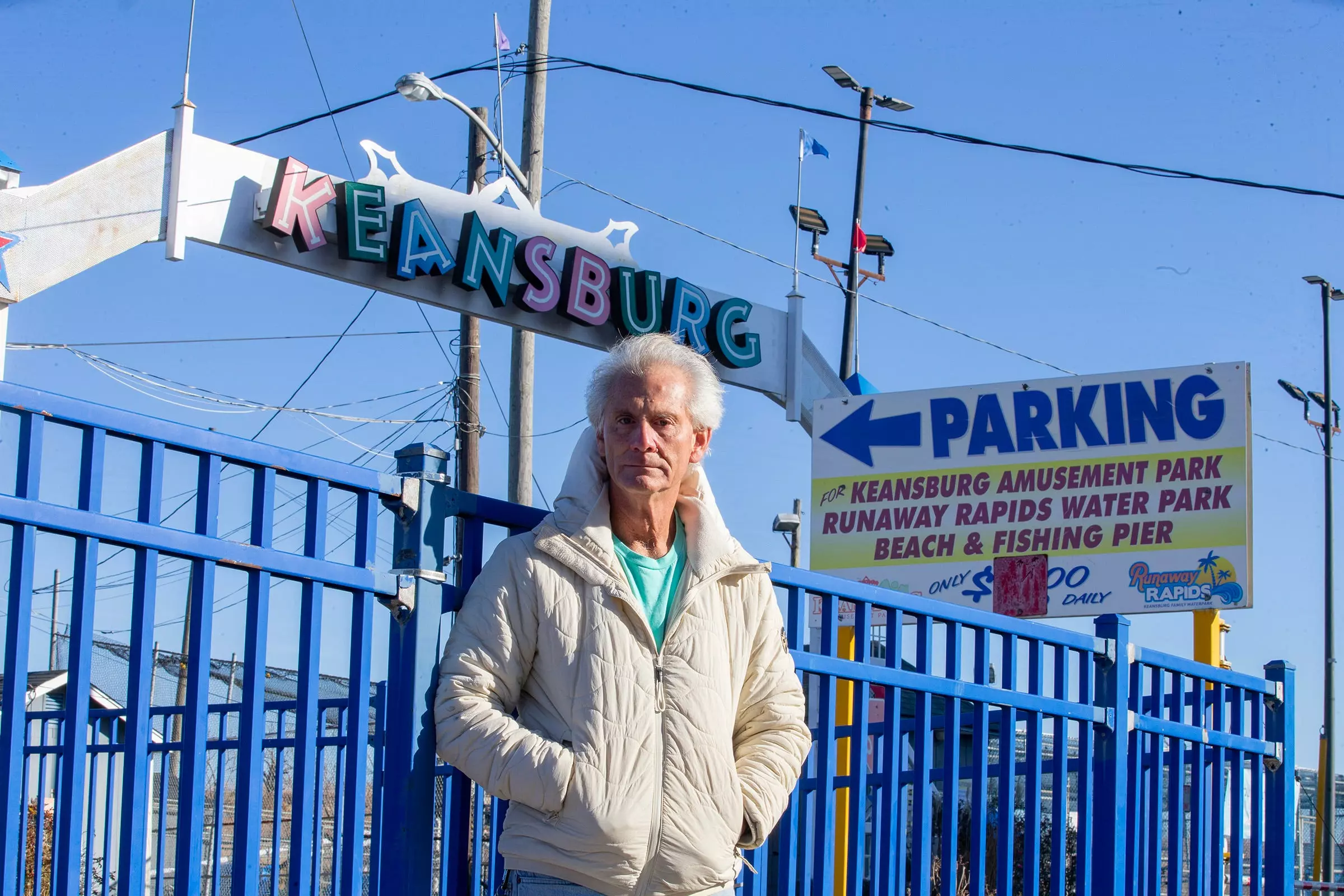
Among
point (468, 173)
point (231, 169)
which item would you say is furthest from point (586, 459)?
point (468, 173)

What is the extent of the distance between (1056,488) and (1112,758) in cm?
929

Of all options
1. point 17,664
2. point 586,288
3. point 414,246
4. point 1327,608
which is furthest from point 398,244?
point 1327,608

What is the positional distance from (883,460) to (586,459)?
1176cm

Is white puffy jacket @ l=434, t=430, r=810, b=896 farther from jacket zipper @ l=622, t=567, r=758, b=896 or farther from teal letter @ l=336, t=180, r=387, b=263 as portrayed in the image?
teal letter @ l=336, t=180, r=387, b=263

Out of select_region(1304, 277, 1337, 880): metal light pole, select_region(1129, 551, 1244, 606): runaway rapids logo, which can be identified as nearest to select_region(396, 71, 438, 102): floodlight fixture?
select_region(1129, 551, 1244, 606): runaway rapids logo

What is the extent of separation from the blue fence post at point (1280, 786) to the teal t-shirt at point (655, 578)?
3.88 meters

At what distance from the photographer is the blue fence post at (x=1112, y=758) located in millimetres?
5223

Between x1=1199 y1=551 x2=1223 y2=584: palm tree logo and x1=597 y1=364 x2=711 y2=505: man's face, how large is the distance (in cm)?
1111

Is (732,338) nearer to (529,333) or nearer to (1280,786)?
(529,333)

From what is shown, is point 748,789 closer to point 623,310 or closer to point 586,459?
point 586,459

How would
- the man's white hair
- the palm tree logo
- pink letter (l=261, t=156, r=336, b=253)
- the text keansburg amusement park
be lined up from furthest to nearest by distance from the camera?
the text keansburg amusement park < the palm tree logo < pink letter (l=261, t=156, r=336, b=253) < the man's white hair

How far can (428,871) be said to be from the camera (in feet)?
11.0

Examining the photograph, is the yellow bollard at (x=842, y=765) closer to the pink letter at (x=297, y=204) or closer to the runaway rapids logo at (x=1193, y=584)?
the runaway rapids logo at (x=1193, y=584)

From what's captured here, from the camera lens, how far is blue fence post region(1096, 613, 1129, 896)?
5223 mm
